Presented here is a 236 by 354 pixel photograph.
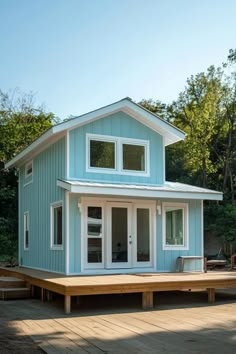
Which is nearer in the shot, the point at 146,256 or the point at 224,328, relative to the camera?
the point at 224,328

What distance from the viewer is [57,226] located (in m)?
11.3

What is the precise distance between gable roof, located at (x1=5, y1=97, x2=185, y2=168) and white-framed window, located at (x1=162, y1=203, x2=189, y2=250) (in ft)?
6.56

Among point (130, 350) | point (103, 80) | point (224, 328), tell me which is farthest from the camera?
point (103, 80)

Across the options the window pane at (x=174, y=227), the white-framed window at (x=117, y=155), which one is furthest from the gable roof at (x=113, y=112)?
the window pane at (x=174, y=227)

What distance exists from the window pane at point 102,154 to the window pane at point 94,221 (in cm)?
112

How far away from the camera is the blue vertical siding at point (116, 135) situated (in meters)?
11.0

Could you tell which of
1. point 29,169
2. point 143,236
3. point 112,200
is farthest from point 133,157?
point 29,169

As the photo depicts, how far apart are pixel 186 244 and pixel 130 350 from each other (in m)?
6.80

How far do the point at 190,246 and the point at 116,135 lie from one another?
357 cm

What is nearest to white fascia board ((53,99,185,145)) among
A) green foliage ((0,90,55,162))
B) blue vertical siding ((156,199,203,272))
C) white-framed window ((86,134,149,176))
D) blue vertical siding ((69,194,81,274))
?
white-framed window ((86,134,149,176))

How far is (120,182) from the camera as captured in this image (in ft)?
37.4

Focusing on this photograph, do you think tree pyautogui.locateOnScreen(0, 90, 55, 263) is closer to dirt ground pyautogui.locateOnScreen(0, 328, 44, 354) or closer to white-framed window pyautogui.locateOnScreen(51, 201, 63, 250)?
white-framed window pyautogui.locateOnScreen(51, 201, 63, 250)

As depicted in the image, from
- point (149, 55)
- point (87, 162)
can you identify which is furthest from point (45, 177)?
point (149, 55)

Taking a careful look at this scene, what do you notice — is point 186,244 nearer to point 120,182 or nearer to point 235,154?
point 120,182
